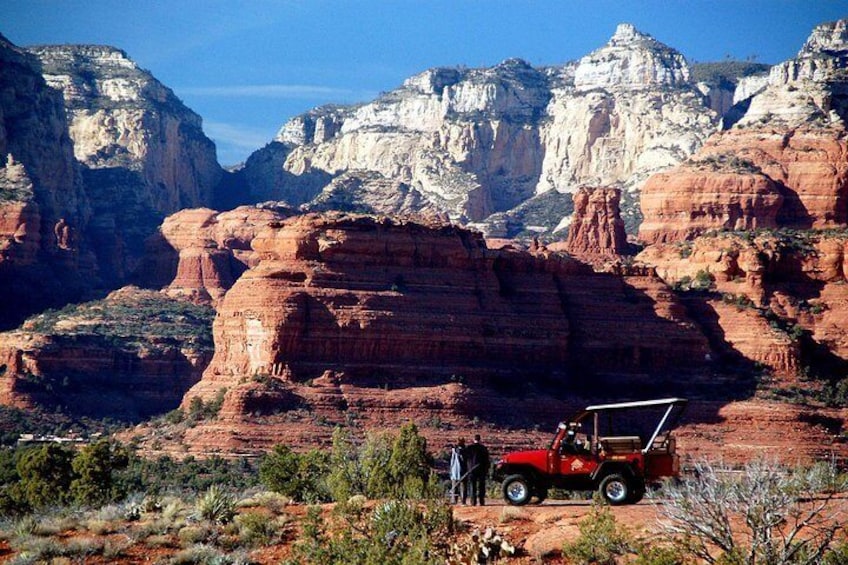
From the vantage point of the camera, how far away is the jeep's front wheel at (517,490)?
40125mm

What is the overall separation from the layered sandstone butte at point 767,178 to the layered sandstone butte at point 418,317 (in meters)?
28.7

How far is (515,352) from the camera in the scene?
93.8 metres

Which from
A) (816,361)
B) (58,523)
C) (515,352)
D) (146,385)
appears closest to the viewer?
(58,523)

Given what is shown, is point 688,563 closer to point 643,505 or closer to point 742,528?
point 742,528

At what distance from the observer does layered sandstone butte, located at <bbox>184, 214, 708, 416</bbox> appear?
8844cm

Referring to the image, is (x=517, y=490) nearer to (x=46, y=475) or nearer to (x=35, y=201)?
(x=46, y=475)

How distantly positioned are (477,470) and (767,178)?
298 ft

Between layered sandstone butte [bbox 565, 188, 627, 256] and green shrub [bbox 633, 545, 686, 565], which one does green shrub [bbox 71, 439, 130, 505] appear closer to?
green shrub [bbox 633, 545, 686, 565]

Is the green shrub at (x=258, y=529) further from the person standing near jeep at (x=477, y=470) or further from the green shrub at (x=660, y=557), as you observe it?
the green shrub at (x=660, y=557)

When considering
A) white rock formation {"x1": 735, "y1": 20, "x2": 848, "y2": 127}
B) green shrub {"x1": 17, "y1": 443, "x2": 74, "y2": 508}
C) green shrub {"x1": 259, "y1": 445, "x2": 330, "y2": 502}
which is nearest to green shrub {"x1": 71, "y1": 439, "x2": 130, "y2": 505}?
green shrub {"x1": 17, "y1": 443, "x2": 74, "y2": 508}

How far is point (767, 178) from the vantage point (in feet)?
424

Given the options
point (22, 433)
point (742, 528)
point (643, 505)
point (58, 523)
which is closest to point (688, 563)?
point (742, 528)

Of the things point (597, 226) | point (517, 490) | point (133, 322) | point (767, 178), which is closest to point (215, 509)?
point (517, 490)

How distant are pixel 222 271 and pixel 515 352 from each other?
5609cm
